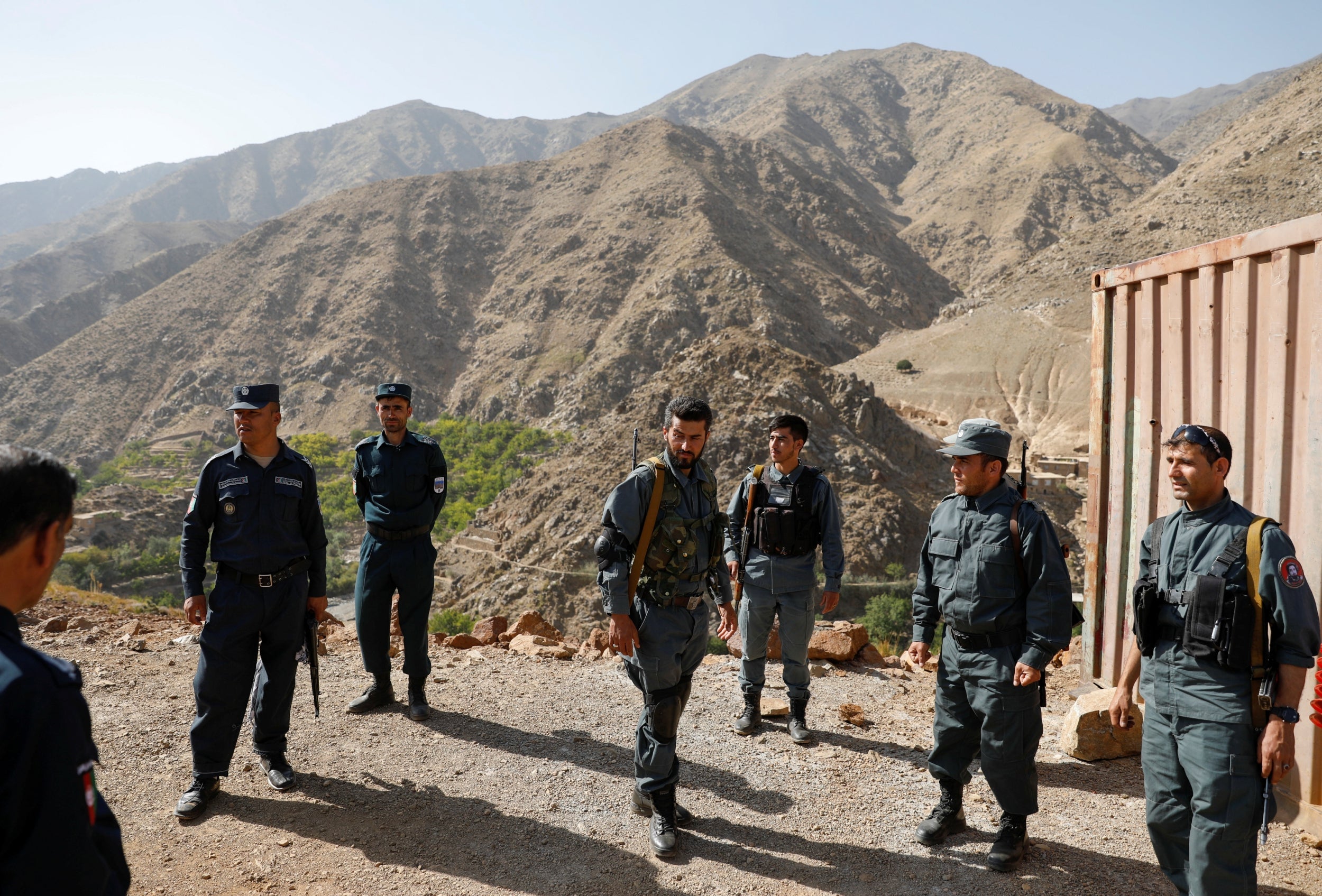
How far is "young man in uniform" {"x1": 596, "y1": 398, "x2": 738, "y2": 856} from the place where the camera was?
3.43m

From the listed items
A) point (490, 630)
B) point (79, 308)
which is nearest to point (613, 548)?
point (490, 630)

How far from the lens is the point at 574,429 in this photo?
36219 mm

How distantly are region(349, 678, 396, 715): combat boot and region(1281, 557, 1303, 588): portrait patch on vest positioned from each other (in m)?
4.82

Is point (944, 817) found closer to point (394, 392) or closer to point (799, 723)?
point (799, 723)

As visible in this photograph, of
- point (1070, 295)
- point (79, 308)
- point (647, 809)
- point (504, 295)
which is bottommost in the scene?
point (647, 809)

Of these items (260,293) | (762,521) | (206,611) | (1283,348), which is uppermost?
(260,293)

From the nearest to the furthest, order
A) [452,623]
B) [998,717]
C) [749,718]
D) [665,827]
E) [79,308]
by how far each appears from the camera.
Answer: [998,717]
[665,827]
[749,718]
[452,623]
[79,308]

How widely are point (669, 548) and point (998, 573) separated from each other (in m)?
1.39

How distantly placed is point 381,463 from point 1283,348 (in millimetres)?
4900

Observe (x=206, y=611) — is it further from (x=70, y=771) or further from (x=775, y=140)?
(x=775, y=140)

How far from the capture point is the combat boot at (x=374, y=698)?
5.07 m

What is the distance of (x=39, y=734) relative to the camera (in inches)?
50.6

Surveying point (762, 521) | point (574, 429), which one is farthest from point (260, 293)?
point (762, 521)

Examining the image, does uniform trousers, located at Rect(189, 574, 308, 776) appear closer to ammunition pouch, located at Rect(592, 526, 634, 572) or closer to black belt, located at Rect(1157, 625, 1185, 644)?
ammunition pouch, located at Rect(592, 526, 634, 572)
